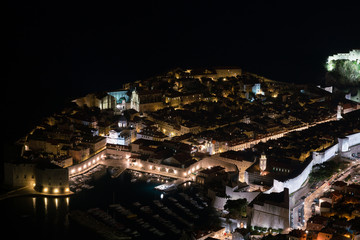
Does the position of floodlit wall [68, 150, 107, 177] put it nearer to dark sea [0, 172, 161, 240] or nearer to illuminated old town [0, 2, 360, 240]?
illuminated old town [0, 2, 360, 240]

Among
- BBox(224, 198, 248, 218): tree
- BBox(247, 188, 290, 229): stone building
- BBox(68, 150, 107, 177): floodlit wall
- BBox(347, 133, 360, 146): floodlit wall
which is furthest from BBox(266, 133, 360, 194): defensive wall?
BBox(68, 150, 107, 177): floodlit wall

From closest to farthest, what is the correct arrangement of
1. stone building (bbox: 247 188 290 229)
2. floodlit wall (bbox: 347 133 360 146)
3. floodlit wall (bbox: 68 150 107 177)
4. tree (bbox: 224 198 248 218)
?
stone building (bbox: 247 188 290 229)
tree (bbox: 224 198 248 218)
floodlit wall (bbox: 68 150 107 177)
floodlit wall (bbox: 347 133 360 146)

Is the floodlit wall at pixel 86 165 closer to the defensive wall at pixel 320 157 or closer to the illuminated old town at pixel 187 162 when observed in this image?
the illuminated old town at pixel 187 162

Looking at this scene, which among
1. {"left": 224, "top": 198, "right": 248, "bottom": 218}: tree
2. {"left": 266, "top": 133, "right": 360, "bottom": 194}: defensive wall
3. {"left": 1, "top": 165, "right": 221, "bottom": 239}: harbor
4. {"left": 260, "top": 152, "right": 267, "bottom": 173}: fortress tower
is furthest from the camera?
{"left": 260, "top": 152, "right": 267, "bottom": 173}: fortress tower

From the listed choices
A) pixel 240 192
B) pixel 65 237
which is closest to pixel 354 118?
pixel 240 192

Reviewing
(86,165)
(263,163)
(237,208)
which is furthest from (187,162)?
(237,208)

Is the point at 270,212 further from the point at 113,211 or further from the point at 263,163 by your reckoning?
the point at 113,211

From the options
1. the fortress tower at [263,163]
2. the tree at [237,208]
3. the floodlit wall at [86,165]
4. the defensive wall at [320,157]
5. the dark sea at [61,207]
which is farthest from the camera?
the floodlit wall at [86,165]

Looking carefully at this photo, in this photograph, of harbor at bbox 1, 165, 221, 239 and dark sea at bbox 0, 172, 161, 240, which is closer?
harbor at bbox 1, 165, 221, 239

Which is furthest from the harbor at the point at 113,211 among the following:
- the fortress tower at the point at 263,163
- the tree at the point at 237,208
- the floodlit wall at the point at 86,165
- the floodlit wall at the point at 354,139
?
the floodlit wall at the point at 354,139
